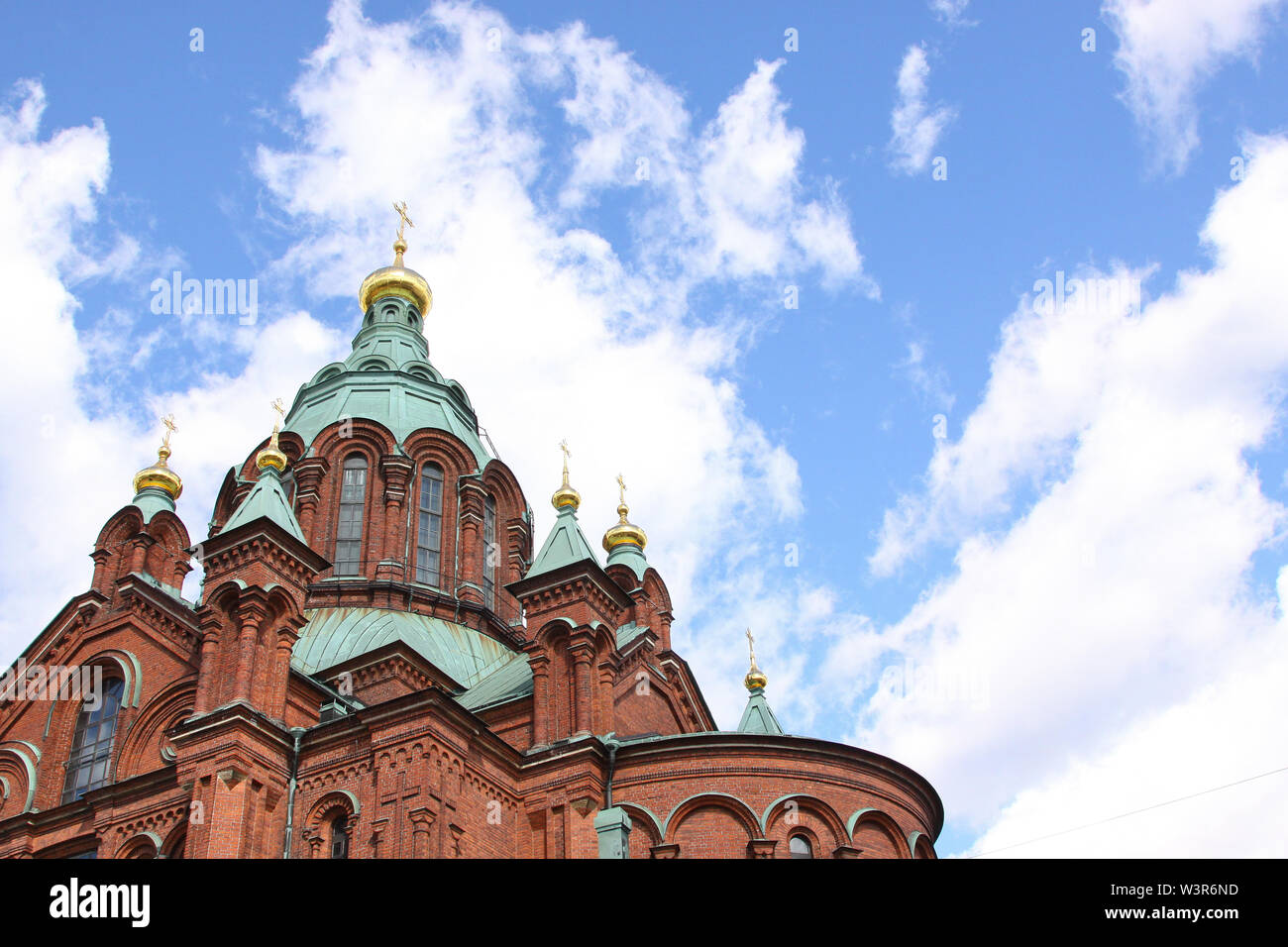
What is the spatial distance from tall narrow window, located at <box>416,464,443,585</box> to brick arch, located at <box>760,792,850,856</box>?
39.2 ft

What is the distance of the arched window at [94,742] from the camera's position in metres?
23.4

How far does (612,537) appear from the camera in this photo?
105 ft

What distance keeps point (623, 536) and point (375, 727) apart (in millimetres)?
12415

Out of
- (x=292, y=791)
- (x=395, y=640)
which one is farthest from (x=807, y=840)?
(x=395, y=640)

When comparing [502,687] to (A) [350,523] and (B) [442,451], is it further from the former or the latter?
(B) [442,451]

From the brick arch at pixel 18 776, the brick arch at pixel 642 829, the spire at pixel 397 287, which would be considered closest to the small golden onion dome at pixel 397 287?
the spire at pixel 397 287

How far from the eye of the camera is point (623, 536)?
31859 mm

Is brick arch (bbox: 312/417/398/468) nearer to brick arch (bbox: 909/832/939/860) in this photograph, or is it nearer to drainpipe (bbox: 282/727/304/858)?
drainpipe (bbox: 282/727/304/858)

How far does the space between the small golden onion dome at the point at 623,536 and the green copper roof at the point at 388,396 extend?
3829 millimetres

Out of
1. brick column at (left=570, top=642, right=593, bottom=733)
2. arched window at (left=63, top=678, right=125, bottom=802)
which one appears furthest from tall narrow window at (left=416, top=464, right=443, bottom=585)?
brick column at (left=570, top=642, right=593, bottom=733)

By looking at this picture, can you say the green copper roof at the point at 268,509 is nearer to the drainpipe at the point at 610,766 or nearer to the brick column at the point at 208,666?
the brick column at the point at 208,666
